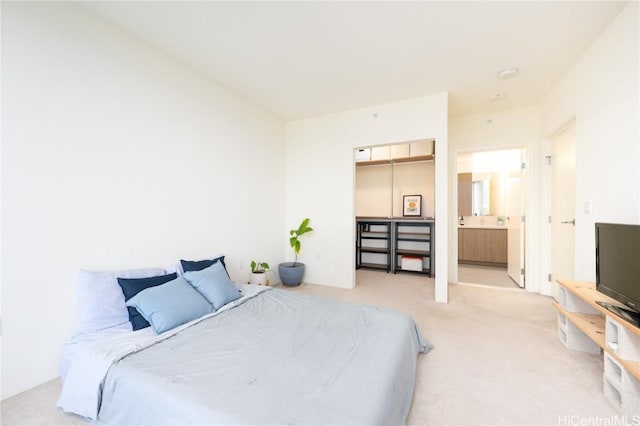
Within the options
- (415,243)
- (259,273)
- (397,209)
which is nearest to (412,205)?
(397,209)

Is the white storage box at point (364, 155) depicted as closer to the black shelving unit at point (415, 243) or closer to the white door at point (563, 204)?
the black shelving unit at point (415, 243)

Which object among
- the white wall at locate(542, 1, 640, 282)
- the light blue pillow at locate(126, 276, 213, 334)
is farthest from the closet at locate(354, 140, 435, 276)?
the light blue pillow at locate(126, 276, 213, 334)

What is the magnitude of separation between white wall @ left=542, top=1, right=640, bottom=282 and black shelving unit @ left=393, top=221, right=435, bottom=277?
7.62 ft

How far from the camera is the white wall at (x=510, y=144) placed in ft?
12.2

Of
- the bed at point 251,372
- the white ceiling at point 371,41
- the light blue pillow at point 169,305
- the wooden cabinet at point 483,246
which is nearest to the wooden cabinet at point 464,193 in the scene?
the wooden cabinet at point 483,246

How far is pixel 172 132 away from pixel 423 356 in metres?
3.20

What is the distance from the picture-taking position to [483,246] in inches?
213

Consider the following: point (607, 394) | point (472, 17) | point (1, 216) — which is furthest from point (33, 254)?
point (607, 394)

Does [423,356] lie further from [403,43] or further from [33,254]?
[33,254]

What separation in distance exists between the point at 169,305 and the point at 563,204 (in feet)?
14.7

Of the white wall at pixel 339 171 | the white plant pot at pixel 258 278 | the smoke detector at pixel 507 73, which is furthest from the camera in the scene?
the white plant pot at pixel 258 278

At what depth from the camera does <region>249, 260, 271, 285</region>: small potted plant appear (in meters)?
3.53

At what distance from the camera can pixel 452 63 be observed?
8.91 feet

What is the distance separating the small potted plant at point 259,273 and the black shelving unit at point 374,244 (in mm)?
2350
